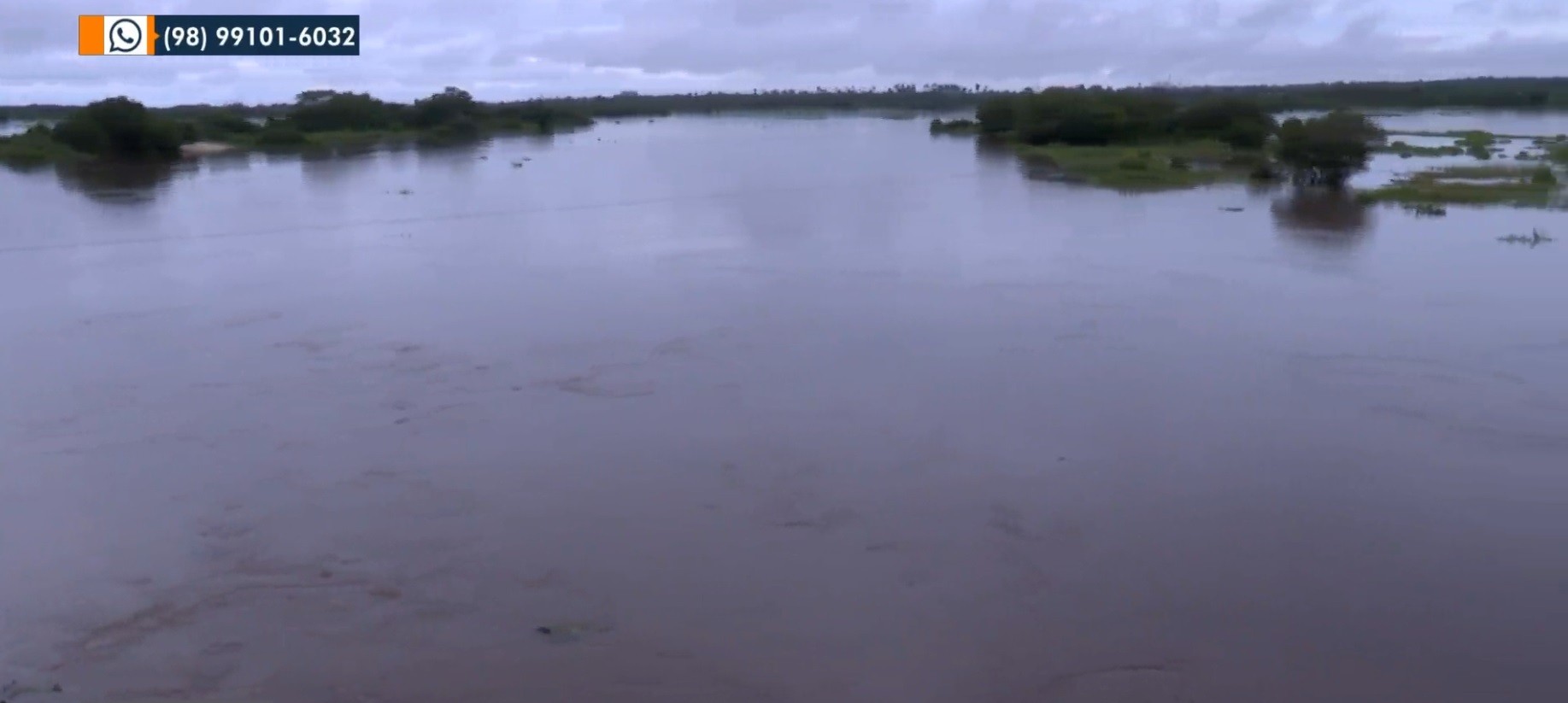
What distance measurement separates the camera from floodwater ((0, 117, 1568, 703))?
534cm

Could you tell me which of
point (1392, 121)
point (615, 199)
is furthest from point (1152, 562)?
point (1392, 121)

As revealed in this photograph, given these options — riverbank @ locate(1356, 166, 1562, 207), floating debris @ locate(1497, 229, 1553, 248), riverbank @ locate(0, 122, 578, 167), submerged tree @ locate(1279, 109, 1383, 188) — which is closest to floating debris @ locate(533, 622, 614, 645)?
floating debris @ locate(1497, 229, 1553, 248)

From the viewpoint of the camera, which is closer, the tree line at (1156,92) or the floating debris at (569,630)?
the floating debris at (569,630)

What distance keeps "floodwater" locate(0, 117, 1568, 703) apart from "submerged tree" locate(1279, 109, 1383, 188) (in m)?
8.36

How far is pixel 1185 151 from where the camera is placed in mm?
34375

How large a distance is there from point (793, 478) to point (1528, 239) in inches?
523

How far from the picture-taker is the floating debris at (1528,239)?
16.6m

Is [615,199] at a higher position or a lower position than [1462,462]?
higher

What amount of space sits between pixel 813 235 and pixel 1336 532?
12555 mm

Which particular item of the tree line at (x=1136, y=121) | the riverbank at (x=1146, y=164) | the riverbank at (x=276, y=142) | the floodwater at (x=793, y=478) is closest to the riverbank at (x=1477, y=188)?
the riverbank at (x=1146, y=164)

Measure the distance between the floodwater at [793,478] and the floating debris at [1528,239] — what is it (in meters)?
0.63

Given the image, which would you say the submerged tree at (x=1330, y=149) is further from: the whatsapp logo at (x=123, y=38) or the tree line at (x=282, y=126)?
the tree line at (x=282, y=126)

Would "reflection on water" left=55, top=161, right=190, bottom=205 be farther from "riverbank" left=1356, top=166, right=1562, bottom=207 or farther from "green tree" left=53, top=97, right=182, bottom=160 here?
"riverbank" left=1356, top=166, right=1562, bottom=207

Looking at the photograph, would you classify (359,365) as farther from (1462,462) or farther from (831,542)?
(1462,462)
